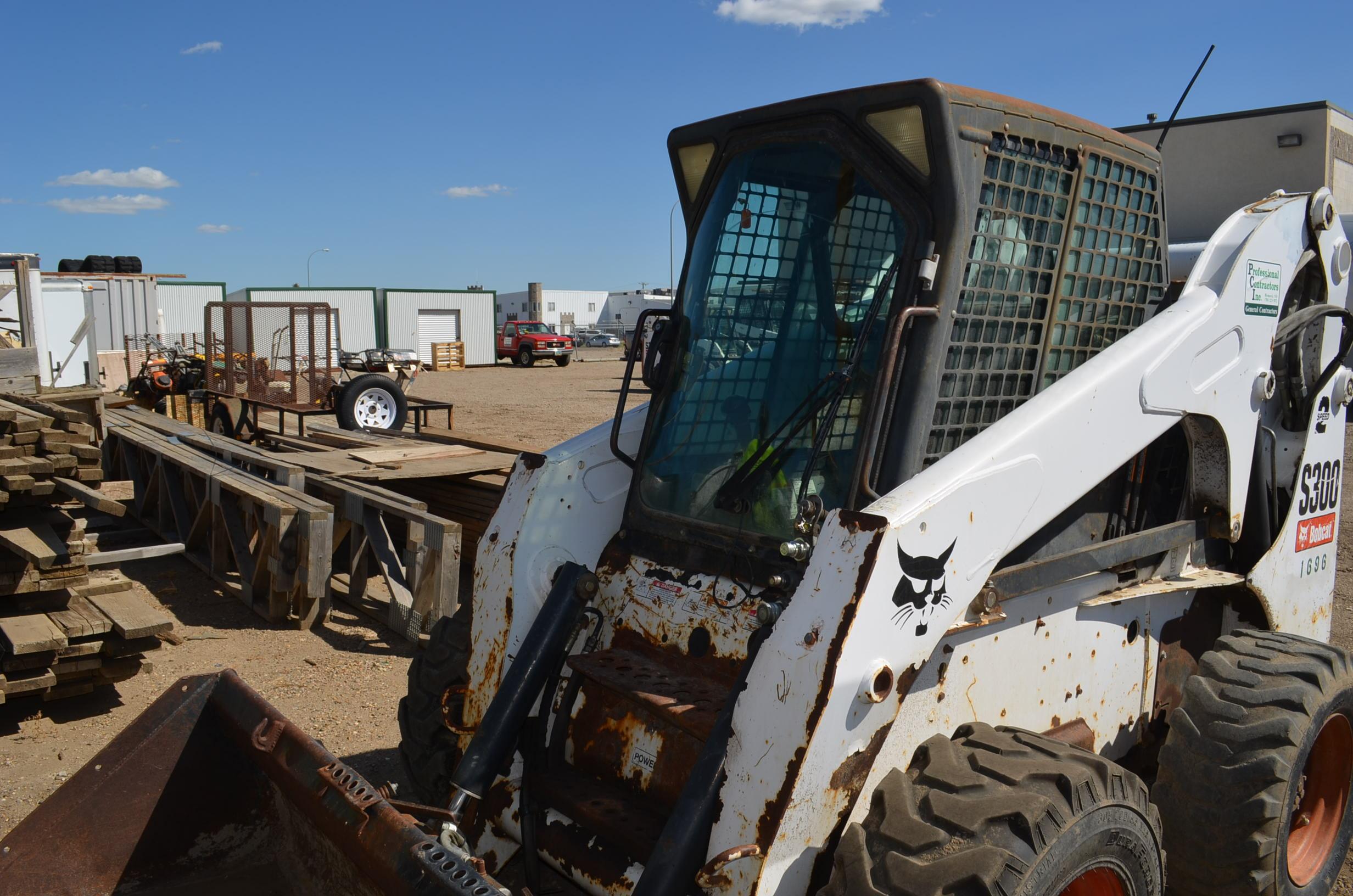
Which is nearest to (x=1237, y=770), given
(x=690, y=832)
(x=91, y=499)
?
(x=690, y=832)

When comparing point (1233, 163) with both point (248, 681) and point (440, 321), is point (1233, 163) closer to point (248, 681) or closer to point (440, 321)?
point (248, 681)

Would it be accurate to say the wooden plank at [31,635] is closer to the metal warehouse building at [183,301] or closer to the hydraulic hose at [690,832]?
the hydraulic hose at [690,832]

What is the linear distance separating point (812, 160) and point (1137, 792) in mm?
1814

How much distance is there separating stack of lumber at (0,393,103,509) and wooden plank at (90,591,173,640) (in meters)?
0.61

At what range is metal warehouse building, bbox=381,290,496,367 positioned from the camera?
4056 centimetres

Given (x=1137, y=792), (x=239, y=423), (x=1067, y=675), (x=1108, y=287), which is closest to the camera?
(x=1137, y=792)

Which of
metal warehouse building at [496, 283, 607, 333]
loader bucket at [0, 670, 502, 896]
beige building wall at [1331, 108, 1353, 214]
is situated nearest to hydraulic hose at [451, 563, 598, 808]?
loader bucket at [0, 670, 502, 896]

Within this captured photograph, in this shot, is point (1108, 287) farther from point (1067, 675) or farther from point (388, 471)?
point (388, 471)

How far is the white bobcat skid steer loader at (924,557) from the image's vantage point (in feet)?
7.79

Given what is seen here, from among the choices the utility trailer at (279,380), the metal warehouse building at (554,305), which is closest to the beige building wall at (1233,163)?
the utility trailer at (279,380)

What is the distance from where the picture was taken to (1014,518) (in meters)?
2.59

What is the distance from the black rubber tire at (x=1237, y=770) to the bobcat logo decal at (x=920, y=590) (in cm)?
108

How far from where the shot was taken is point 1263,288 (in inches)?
134

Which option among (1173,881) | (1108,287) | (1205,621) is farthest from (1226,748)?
(1108,287)
